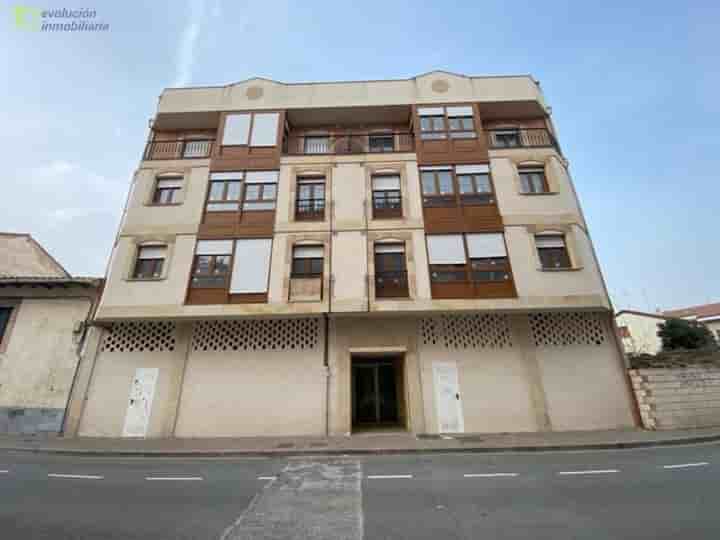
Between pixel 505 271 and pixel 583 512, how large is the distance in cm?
808

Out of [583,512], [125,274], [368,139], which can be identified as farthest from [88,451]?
[368,139]

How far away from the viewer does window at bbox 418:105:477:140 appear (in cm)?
1384

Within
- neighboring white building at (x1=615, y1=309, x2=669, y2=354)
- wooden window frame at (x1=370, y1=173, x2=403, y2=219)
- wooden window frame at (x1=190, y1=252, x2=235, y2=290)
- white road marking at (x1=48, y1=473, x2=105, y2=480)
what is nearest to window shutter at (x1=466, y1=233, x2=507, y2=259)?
wooden window frame at (x1=370, y1=173, x2=403, y2=219)

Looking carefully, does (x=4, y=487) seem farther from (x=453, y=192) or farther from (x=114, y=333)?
(x=453, y=192)

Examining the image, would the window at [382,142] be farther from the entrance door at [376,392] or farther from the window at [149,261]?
the window at [149,261]

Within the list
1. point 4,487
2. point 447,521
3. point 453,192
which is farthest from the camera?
point 453,192

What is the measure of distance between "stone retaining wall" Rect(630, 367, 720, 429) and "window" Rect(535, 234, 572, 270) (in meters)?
4.39

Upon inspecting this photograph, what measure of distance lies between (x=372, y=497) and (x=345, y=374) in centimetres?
595

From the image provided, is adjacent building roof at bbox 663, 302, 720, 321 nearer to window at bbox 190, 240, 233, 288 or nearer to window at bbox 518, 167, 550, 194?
window at bbox 518, 167, 550, 194

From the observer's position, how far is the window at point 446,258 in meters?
11.5

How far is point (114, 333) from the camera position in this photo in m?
11.6

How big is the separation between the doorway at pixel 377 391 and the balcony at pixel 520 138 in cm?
1074

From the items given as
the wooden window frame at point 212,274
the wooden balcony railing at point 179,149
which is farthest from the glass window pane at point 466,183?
the wooden balcony railing at point 179,149

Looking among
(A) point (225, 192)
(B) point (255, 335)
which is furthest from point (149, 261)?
(B) point (255, 335)
